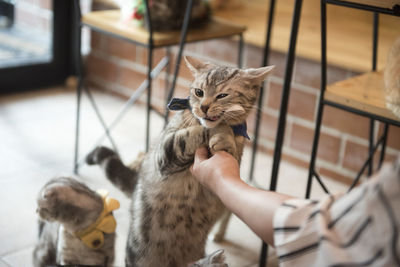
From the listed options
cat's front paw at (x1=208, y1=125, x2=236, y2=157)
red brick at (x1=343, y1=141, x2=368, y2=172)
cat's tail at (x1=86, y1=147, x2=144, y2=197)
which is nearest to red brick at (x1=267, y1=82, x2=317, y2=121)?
red brick at (x1=343, y1=141, x2=368, y2=172)

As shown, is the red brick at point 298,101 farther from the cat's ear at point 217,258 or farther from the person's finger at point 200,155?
the cat's ear at point 217,258

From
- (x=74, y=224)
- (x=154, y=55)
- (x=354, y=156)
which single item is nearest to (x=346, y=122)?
(x=354, y=156)

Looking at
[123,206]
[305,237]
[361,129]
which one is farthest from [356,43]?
[305,237]

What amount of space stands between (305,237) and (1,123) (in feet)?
7.63

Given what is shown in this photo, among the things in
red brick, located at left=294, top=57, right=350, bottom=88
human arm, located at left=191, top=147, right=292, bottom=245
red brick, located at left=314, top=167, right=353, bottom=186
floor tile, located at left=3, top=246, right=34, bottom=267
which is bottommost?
floor tile, located at left=3, top=246, right=34, bottom=267

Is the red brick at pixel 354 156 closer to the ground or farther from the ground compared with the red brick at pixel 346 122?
closer to the ground

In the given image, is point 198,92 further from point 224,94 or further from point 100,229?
point 100,229

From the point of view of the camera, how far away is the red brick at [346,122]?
2.36m

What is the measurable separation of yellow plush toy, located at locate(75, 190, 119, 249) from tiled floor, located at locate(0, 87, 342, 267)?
26 centimetres

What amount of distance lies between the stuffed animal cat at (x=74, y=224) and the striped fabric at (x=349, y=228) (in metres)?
0.77

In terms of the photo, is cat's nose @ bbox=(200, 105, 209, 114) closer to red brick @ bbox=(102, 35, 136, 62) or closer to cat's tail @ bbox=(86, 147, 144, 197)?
cat's tail @ bbox=(86, 147, 144, 197)

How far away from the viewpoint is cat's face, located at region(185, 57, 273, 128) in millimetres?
1246

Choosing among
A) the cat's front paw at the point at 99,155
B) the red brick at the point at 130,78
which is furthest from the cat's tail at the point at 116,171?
the red brick at the point at 130,78


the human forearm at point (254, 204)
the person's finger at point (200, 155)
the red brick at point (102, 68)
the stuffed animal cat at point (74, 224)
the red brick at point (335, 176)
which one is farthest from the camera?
the red brick at point (102, 68)
